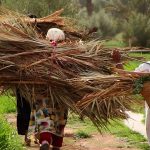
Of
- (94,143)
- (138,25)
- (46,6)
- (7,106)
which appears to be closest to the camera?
(94,143)

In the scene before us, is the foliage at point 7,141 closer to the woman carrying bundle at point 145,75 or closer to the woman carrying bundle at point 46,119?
the woman carrying bundle at point 46,119

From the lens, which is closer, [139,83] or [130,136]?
[139,83]

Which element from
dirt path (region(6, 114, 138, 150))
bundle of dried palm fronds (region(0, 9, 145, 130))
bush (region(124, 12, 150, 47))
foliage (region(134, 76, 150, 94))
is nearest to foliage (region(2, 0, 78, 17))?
dirt path (region(6, 114, 138, 150))

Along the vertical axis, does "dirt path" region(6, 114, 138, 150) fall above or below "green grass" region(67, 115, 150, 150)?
below

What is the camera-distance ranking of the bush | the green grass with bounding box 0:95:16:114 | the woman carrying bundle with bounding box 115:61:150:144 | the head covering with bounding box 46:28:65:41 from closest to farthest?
the woman carrying bundle with bounding box 115:61:150:144 → the head covering with bounding box 46:28:65:41 → the green grass with bounding box 0:95:16:114 → the bush

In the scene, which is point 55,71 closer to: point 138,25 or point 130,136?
point 130,136

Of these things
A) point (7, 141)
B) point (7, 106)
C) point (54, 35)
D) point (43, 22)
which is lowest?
point (7, 106)

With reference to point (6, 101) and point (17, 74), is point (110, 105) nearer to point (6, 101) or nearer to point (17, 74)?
point (17, 74)

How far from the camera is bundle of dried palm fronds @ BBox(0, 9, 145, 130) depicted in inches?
236

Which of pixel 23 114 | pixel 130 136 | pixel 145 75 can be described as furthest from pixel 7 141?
pixel 130 136

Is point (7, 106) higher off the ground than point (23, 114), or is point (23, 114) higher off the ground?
point (23, 114)

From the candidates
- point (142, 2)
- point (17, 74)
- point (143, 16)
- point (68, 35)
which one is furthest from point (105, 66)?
point (142, 2)

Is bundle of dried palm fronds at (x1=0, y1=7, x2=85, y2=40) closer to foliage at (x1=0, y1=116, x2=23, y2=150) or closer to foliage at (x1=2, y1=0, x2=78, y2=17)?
foliage at (x1=0, y1=116, x2=23, y2=150)

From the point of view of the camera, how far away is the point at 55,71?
19.8ft
